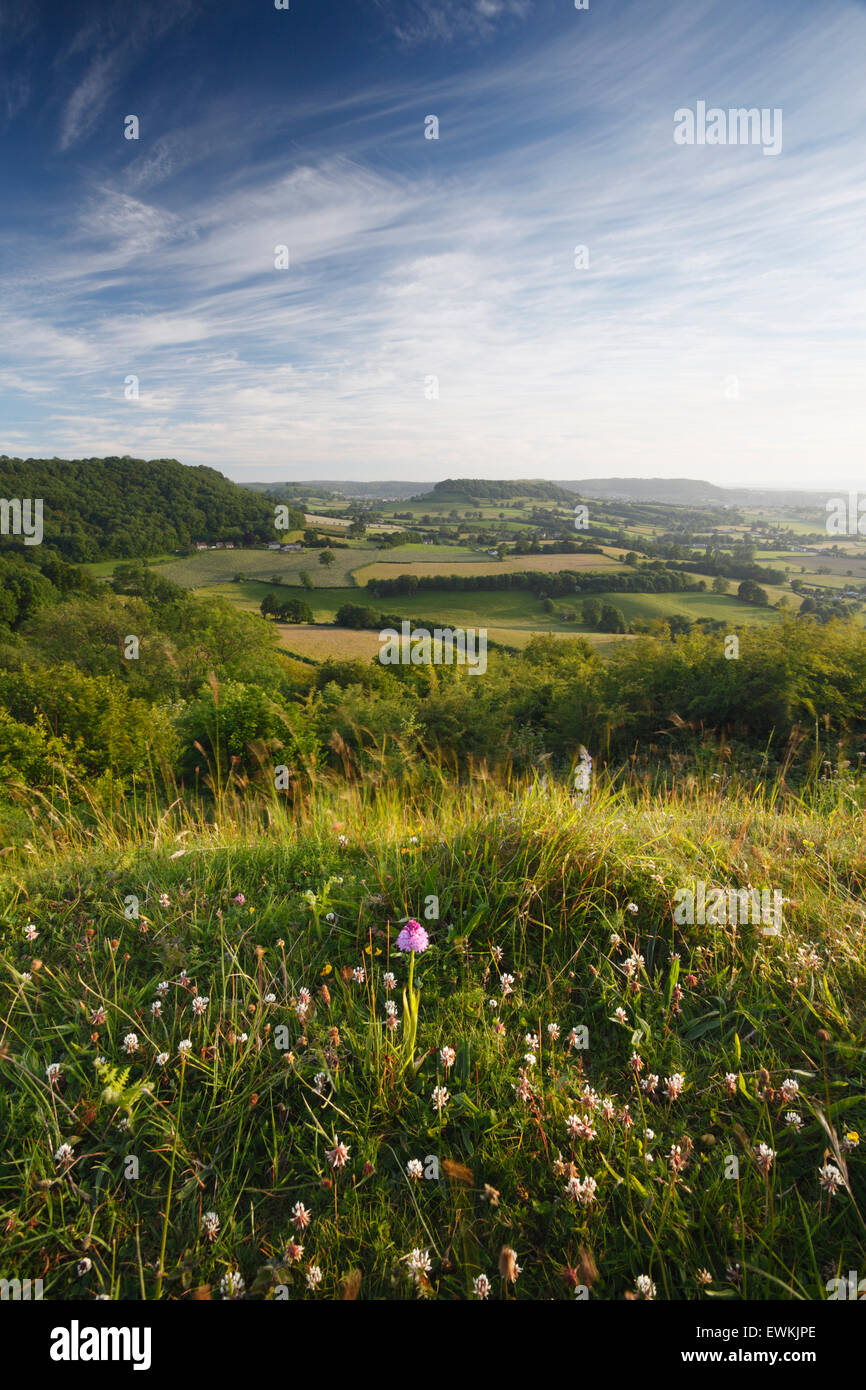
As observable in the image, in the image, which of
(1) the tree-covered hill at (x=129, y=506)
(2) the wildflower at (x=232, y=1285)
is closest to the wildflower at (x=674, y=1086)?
(2) the wildflower at (x=232, y=1285)

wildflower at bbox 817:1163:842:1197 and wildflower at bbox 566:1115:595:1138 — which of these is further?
wildflower at bbox 566:1115:595:1138

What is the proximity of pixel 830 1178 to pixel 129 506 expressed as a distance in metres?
105

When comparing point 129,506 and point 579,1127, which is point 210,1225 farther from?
point 129,506

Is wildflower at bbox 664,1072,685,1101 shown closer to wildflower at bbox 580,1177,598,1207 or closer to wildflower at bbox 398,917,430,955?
wildflower at bbox 580,1177,598,1207

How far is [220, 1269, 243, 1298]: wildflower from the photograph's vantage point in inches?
65.8

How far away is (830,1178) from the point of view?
183 centimetres

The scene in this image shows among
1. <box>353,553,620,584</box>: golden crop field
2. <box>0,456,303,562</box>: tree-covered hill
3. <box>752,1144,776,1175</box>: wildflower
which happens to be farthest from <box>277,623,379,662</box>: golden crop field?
<box>752,1144,776,1175</box>: wildflower

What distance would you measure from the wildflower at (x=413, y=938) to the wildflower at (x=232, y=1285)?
1.11 m

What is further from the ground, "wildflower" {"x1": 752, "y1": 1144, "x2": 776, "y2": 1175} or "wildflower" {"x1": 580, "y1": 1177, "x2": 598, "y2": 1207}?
"wildflower" {"x1": 752, "y1": 1144, "x2": 776, "y2": 1175}

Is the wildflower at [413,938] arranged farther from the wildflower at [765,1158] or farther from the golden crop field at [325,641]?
the golden crop field at [325,641]

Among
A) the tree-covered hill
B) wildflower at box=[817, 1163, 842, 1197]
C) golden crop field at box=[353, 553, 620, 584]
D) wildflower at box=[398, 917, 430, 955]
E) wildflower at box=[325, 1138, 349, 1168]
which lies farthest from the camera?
the tree-covered hill

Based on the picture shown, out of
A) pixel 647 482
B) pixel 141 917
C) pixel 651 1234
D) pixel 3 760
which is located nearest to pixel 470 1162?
pixel 651 1234

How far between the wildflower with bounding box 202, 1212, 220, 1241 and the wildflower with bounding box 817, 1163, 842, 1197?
6.13ft

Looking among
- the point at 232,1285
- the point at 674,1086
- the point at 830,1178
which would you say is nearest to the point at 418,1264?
the point at 232,1285
